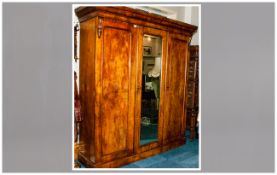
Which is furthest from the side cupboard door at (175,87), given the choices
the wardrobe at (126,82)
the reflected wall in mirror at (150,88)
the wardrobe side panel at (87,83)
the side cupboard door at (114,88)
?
the wardrobe side panel at (87,83)

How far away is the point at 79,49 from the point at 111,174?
1.53 m

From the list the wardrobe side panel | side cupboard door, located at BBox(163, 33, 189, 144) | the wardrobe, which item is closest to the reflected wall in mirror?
the wardrobe

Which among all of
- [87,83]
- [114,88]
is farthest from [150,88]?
[87,83]

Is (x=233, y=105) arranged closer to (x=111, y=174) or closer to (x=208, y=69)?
(x=208, y=69)

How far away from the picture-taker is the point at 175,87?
328 centimetres

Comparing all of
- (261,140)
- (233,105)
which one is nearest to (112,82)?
(233,105)

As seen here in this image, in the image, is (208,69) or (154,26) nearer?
(208,69)

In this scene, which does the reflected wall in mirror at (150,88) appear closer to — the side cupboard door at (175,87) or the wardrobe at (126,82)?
the wardrobe at (126,82)

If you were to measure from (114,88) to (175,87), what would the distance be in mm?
1060

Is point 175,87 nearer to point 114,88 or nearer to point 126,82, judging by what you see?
point 126,82

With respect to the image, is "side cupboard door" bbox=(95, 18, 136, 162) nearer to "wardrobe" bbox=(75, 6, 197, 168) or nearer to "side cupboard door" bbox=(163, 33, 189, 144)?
"wardrobe" bbox=(75, 6, 197, 168)

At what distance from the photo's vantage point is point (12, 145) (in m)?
1.69

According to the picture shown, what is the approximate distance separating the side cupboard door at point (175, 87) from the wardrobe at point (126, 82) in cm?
1

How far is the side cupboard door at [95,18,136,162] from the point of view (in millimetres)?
2459
